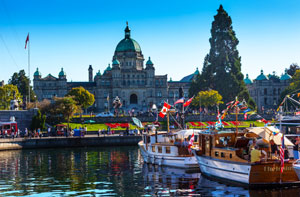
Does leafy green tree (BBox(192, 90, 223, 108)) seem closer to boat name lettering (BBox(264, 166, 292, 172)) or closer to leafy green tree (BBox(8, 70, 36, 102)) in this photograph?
leafy green tree (BBox(8, 70, 36, 102))

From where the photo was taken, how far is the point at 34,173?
130 feet

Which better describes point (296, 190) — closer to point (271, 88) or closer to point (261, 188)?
point (261, 188)

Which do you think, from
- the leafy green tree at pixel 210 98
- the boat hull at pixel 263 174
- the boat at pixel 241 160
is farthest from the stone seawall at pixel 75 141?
the boat hull at pixel 263 174

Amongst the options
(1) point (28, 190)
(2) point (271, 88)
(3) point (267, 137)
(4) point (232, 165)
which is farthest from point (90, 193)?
(2) point (271, 88)

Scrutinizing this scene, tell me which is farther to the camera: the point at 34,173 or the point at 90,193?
the point at 34,173

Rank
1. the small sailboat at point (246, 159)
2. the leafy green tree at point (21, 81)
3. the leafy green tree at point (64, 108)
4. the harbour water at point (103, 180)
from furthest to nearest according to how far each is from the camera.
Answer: the leafy green tree at point (21, 81) → the leafy green tree at point (64, 108) → the harbour water at point (103, 180) → the small sailboat at point (246, 159)

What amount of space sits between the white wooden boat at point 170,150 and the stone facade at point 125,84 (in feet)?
325

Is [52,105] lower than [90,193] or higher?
higher

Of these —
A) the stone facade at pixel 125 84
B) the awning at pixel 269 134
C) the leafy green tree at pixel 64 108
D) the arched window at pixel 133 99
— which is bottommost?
the awning at pixel 269 134

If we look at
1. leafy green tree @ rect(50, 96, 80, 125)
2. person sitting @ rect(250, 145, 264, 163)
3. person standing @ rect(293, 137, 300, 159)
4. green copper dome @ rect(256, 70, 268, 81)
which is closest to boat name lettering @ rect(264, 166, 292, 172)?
person sitting @ rect(250, 145, 264, 163)

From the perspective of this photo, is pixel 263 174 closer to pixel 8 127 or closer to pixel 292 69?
pixel 8 127

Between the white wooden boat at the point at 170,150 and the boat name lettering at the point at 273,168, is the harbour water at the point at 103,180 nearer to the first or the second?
the white wooden boat at the point at 170,150

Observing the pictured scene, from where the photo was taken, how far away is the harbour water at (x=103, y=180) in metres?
29.8

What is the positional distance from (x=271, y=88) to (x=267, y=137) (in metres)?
125
